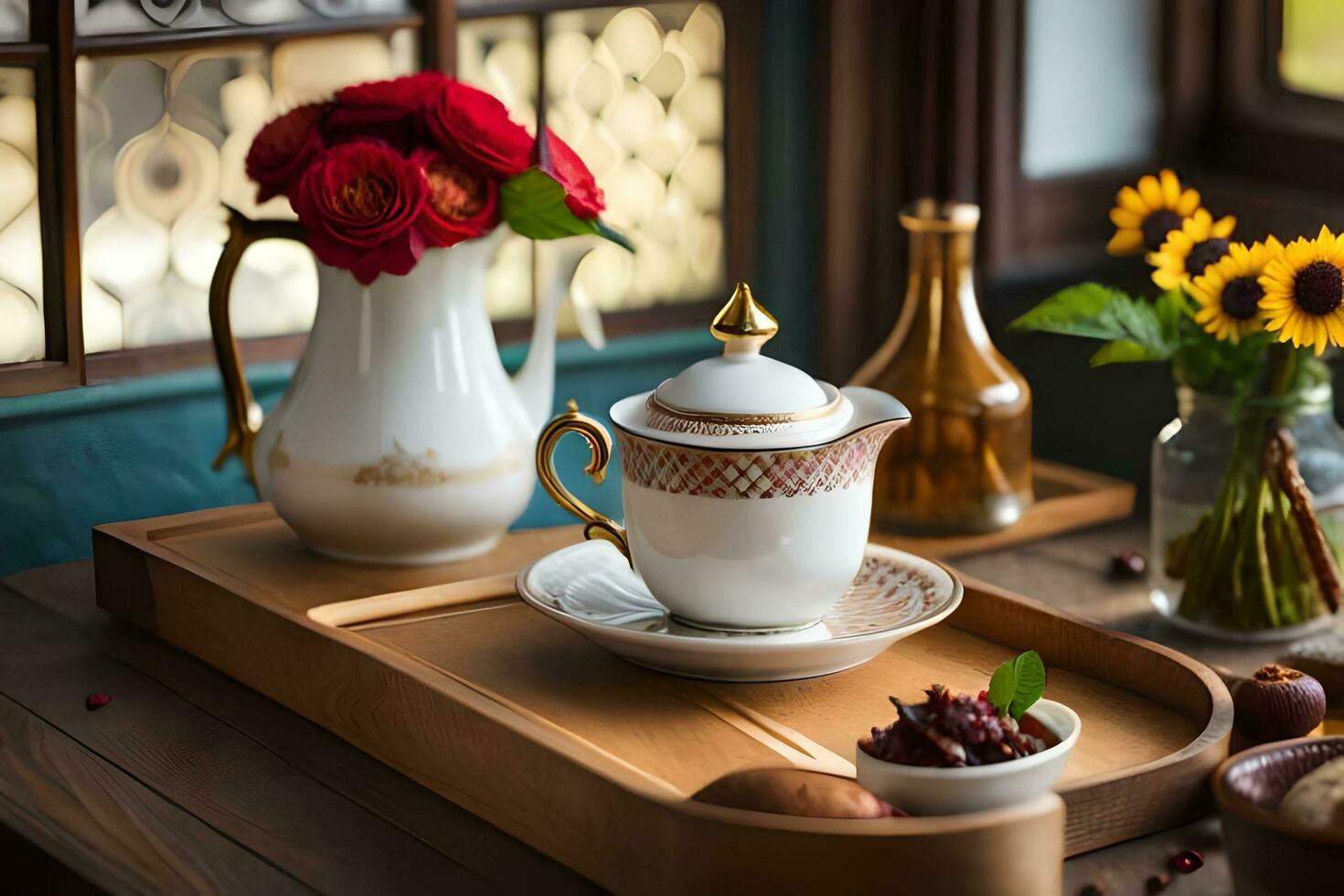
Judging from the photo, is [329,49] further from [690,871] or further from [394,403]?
[690,871]

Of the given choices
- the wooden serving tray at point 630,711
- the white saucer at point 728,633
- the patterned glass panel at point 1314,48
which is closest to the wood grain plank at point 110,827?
the wooden serving tray at point 630,711

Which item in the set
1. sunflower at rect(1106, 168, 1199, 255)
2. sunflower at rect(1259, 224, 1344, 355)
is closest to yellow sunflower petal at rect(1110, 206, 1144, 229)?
sunflower at rect(1106, 168, 1199, 255)

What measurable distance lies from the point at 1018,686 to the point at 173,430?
0.85 meters

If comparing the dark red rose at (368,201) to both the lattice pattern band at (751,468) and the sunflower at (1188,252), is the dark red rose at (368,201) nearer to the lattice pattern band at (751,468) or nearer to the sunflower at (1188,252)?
the lattice pattern band at (751,468)

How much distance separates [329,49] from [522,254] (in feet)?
0.90

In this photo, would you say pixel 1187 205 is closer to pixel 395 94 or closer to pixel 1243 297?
pixel 1243 297

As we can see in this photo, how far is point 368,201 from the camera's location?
1168 mm

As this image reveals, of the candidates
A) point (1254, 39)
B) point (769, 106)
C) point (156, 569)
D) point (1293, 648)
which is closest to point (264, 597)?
point (156, 569)

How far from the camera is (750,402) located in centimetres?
99

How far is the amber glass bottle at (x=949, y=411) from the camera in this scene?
142 centimetres

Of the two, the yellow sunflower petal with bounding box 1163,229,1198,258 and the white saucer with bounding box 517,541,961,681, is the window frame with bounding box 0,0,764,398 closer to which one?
the white saucer with bounding box 517,541,961,681

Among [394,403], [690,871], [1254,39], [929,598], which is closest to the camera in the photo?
[690,871]

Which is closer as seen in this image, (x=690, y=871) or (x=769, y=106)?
(x=690, y=871)

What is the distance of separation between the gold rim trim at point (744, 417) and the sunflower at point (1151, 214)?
1.49ft
